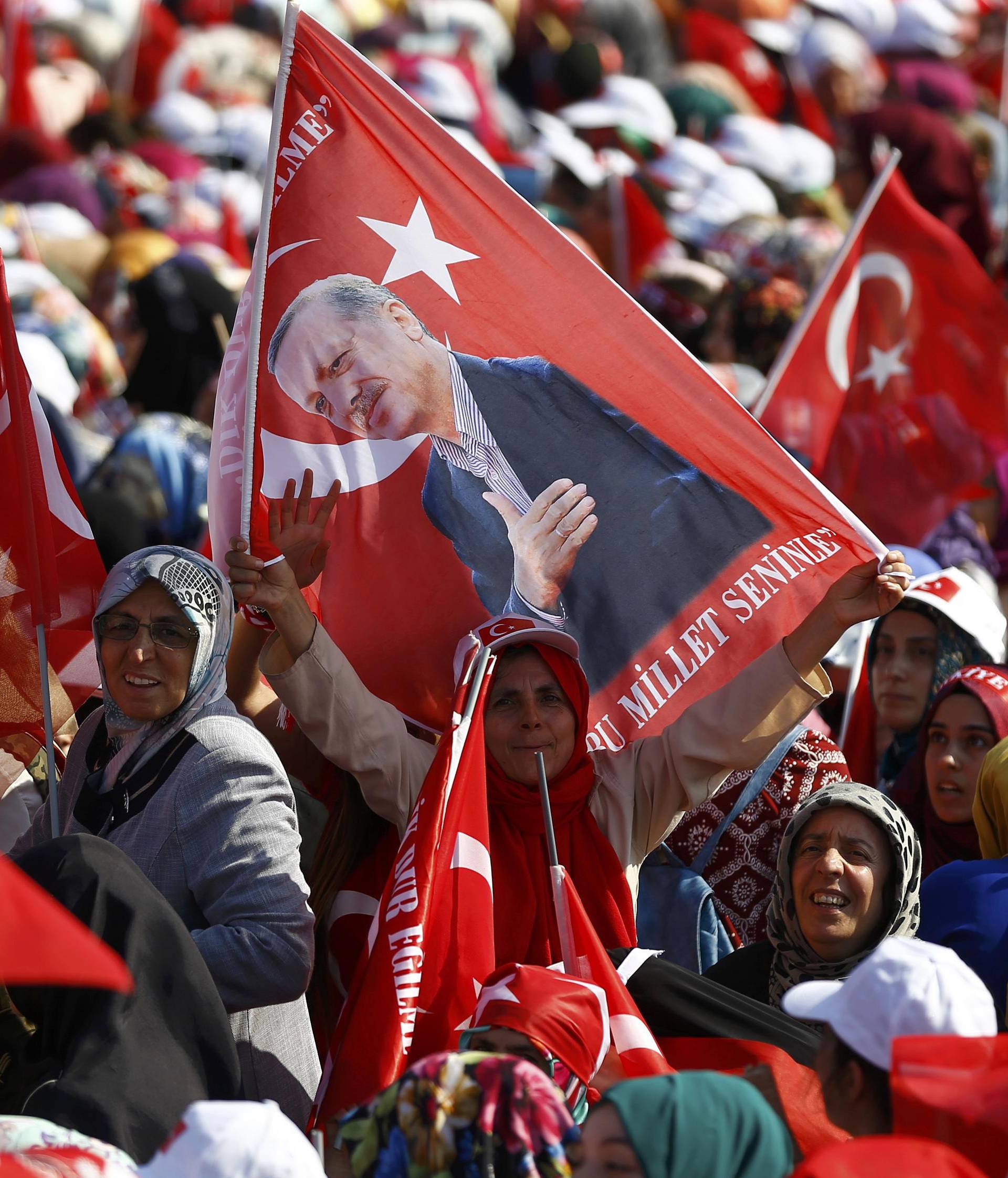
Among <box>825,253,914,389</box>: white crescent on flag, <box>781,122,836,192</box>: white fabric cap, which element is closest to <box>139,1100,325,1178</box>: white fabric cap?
<box>825,253,914,389</box>: white crescent on flag

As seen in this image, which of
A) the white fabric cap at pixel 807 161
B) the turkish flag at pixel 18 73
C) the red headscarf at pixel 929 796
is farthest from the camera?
the white fabric cap at pixel 807 161

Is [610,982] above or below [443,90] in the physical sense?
below

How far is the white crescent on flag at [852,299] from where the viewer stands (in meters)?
6.86

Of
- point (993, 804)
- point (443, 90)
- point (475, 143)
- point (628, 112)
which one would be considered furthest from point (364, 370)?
point (628, 112)

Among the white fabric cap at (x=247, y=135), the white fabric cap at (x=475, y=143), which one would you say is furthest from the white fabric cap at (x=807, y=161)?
the white fabric cap at (x=247, y=135)

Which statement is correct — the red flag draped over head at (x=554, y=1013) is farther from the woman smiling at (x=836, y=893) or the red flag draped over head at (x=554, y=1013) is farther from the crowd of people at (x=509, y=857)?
the woman smiling at (x=836, y=893)

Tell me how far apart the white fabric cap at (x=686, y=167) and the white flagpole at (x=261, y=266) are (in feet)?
25.9

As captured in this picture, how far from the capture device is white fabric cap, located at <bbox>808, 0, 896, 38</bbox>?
15273 millimetres

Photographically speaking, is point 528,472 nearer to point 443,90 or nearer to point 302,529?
point 302,529

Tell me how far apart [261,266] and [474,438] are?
608 mm

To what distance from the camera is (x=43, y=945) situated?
9.16ft

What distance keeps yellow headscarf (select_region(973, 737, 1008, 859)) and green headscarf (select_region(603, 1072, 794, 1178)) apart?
2087 mm

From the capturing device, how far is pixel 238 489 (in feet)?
14.9

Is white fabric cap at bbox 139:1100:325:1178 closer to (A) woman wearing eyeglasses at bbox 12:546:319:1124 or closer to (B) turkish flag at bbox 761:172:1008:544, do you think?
(A) woman wearing eyeglasses at bbox 12:546:319:1124
